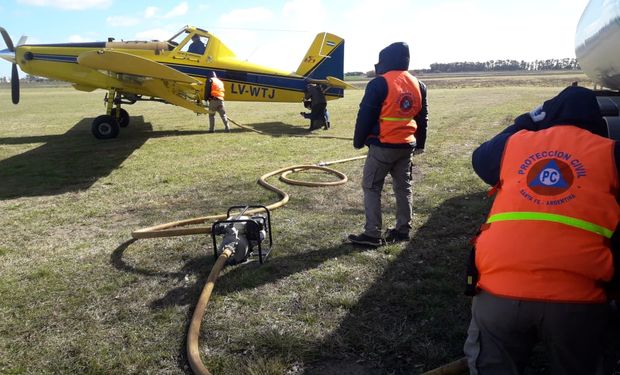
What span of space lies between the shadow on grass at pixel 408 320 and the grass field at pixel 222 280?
1 centimetres

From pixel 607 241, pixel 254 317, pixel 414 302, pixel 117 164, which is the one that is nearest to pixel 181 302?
pixel 254 317

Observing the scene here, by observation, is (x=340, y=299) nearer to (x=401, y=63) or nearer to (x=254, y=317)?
(x=254, y=317)

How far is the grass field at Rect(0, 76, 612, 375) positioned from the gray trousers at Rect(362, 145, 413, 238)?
1.05ft

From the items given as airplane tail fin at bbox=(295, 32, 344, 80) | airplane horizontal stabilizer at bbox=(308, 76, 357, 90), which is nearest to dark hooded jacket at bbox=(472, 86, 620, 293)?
airplane horizontal stabilizer at bbox=(308, 76, 357, 90)

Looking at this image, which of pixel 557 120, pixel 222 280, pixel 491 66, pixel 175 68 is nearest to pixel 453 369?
pixel 557 120

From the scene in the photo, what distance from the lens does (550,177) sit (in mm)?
1870

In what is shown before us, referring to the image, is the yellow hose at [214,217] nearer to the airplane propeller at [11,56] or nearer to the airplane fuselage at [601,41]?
the airplane fuselage at [601,41]

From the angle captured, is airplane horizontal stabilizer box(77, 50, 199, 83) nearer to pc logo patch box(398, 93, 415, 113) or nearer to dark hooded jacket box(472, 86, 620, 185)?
pc logo patch box(398, 93, 415, 113)

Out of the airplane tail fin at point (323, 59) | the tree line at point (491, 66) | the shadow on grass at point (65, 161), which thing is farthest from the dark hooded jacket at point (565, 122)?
the tree line at point (491, 66)

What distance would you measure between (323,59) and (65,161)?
368 inches

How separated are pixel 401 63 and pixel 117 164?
657 centimetres

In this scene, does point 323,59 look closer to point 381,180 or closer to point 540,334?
point 381,180

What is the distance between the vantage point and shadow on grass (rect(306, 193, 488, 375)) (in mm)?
2797

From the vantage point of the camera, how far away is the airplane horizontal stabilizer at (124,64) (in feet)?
31.4
